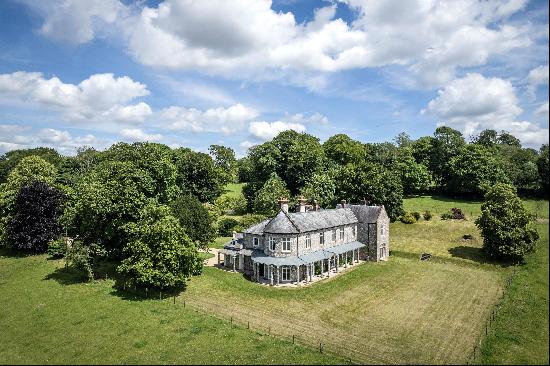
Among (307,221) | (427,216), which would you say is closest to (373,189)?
(427,216)

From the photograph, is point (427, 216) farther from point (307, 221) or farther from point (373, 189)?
point (307, 221)

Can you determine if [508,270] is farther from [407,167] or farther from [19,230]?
[19,230]

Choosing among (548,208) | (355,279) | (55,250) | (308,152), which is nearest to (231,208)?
(308,152)

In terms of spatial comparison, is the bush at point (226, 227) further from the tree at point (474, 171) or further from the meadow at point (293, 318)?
the tree at point (474, 171)

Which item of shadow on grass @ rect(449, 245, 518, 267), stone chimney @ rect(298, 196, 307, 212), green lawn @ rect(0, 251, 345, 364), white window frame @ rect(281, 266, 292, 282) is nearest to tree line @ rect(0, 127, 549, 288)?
green lawn @ rect(0, 251, 345, 364)

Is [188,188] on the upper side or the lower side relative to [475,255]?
upper

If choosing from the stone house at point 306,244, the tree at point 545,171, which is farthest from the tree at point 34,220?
the tree at point 545,171
